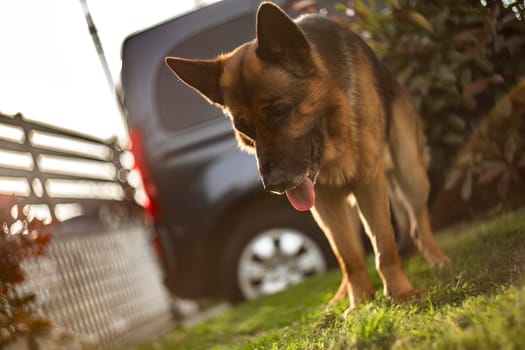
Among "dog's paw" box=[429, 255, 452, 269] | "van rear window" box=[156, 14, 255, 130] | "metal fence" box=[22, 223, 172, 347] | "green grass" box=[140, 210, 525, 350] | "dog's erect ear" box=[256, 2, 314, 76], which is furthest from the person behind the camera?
"metal fence" box=[22, 223, 172, 347]

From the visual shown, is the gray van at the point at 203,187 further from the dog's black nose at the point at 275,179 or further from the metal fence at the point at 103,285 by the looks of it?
the dog's black nose at the point at 275,179

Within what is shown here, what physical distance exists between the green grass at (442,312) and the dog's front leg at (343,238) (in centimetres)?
12

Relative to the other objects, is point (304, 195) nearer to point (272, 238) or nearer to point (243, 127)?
point (243, 127)

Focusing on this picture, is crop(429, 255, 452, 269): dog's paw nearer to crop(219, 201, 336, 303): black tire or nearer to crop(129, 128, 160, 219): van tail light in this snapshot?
crop(219, 201, 336, 303): black tire

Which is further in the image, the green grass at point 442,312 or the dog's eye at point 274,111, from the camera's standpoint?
the dog's eye at point 274,111

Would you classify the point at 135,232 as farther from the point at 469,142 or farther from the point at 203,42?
the point at 469,142

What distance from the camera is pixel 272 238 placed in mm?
5629

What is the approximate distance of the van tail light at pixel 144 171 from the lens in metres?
5.62

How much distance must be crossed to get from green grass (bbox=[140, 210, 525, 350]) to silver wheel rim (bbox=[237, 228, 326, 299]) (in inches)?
30.7

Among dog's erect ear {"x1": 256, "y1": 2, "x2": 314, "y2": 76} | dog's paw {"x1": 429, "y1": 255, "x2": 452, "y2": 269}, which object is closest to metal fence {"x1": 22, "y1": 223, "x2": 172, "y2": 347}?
dog's erect ear {"x1": 256, "y1": 2, "x2": 314, "y2": 76}

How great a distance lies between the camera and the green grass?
199 cm

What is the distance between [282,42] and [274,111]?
361 mm

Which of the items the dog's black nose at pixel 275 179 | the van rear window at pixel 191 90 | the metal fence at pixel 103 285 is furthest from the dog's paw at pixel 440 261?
the metal fence at pixel 103 285

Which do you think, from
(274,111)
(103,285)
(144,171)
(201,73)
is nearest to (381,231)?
(274,111)
